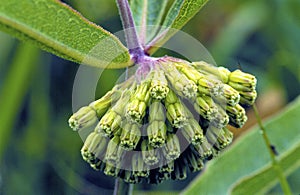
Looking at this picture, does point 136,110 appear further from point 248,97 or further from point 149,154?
point 248,97

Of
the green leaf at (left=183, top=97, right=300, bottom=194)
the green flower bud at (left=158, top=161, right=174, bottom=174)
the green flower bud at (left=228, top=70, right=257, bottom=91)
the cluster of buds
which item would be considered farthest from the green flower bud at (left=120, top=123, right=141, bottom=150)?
the green leaf at (left=183, top=97, right=300, bottom=194)

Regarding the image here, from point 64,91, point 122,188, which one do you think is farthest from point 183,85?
point 64,91

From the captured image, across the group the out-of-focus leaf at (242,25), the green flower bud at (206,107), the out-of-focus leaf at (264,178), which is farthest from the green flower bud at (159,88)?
the out-of-focus leaf at (242,25)

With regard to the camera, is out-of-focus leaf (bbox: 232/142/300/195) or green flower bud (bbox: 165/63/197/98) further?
out-of-focus leaf (bbox: 232/142/300/195)

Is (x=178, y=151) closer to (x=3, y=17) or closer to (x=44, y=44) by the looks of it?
(x=44, y=44)

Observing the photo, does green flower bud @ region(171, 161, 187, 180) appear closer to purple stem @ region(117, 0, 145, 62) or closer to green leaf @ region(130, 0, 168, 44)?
purple stem @ region(117, 0, 145, 62)
